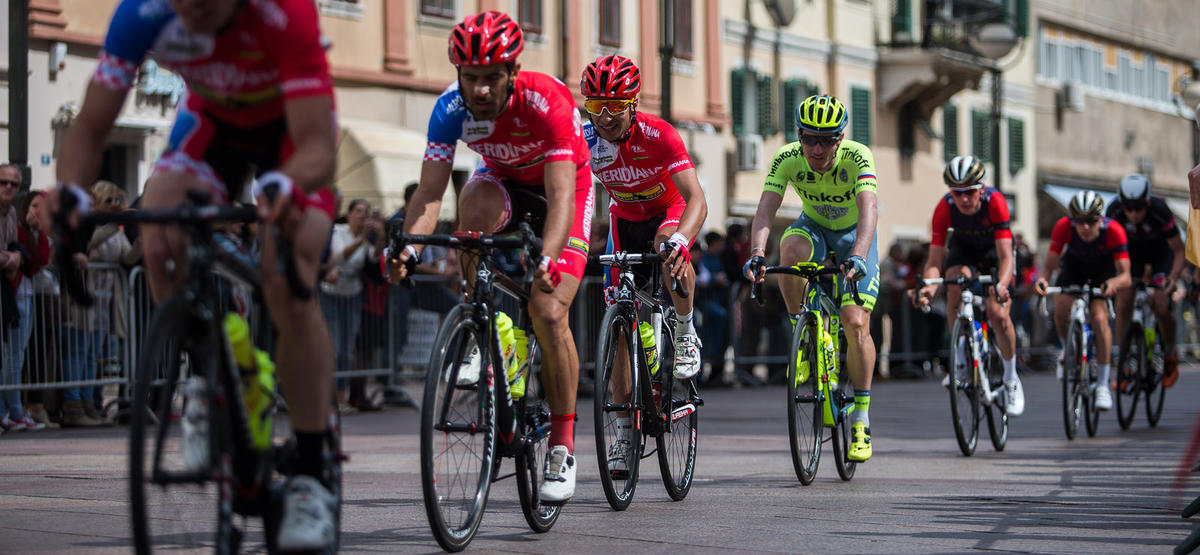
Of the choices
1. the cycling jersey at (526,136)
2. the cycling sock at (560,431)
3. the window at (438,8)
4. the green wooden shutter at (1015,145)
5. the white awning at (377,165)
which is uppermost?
the window at (438,8)

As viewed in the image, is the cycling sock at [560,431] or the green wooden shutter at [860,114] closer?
the cycling sock at [560,431]

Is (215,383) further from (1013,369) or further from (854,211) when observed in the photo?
(1013,369)

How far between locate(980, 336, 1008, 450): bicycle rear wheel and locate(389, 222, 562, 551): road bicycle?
5999 millimetres

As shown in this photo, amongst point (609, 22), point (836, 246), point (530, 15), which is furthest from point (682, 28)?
point (836, 246)

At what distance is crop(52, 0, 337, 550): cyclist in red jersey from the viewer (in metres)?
5.04

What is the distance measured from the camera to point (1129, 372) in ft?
49.0

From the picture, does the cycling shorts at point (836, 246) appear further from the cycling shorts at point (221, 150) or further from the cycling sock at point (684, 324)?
the cycling shorts at point (221, 150)

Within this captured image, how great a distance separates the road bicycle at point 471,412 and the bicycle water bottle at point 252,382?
122 cm

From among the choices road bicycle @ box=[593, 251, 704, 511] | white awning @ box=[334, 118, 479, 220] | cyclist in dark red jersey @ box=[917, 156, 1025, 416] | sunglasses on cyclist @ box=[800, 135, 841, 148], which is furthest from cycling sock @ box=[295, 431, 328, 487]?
white awning @ box=[334, 118, 479, 220]

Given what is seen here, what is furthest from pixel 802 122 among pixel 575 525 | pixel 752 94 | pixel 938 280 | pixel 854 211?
pixel 752 94

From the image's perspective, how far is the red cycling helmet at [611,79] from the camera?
8.91m

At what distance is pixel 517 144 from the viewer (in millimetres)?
7387

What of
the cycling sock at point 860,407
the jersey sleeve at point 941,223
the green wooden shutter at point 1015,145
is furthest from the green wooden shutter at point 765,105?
the cycling sock at point 860,407

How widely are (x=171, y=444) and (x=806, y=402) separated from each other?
5.52 meters
